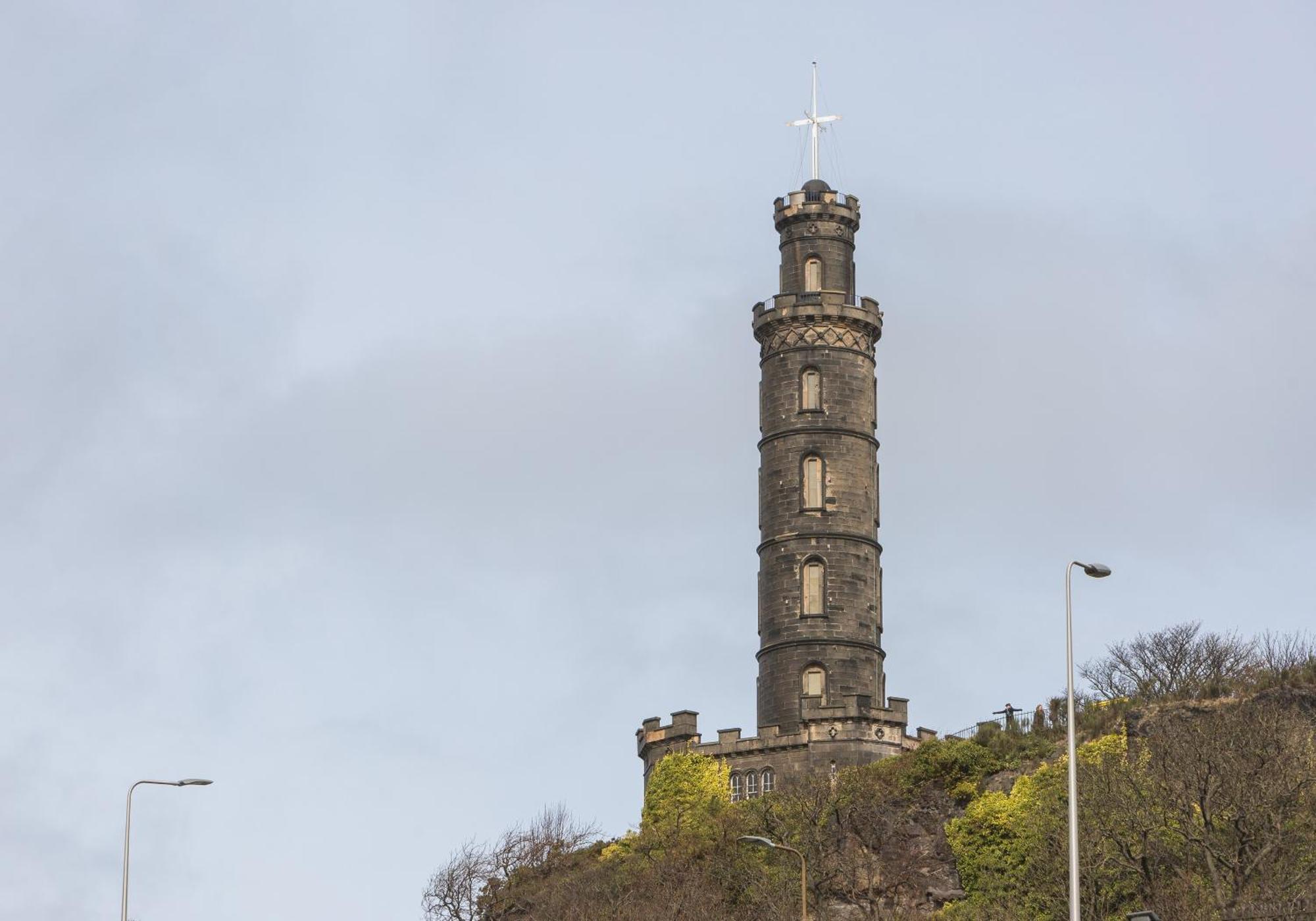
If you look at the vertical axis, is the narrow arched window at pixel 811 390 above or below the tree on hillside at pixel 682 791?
above

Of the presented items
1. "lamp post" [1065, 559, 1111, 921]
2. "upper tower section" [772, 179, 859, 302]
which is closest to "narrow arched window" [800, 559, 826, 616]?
"upper tower section" [772, 179, 859, 302]

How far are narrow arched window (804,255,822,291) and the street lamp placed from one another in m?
26.0

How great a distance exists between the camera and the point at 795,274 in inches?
4237

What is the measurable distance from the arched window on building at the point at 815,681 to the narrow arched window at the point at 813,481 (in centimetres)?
667

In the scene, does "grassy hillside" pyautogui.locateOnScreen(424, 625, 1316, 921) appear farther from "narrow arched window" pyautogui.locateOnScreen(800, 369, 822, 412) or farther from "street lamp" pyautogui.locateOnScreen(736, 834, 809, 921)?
"narrow arched window" pyautogui.locateOnScreen(800, 369, 822, 412)

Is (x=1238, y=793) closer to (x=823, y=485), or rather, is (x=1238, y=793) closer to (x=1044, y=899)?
(x=1044, y=899)

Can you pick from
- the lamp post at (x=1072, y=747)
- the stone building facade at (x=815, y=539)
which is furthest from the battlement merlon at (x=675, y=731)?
the lamp post at (x=1072, y=747)

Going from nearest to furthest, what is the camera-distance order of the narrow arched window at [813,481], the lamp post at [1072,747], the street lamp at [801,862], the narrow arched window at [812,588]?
the lamp post at [1072,747]
the street lamp at [801,862]
the narrow arched window at [812,588]
the narrow arched window at [813,481]

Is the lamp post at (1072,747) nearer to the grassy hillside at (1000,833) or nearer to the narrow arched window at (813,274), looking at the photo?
the grassy hillside at (1000,833)

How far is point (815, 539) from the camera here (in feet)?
336

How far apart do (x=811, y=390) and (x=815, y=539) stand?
6.45 metres

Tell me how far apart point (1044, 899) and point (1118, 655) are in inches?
1523

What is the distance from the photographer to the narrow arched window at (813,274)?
10719cm

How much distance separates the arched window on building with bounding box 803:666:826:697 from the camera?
100938mm
